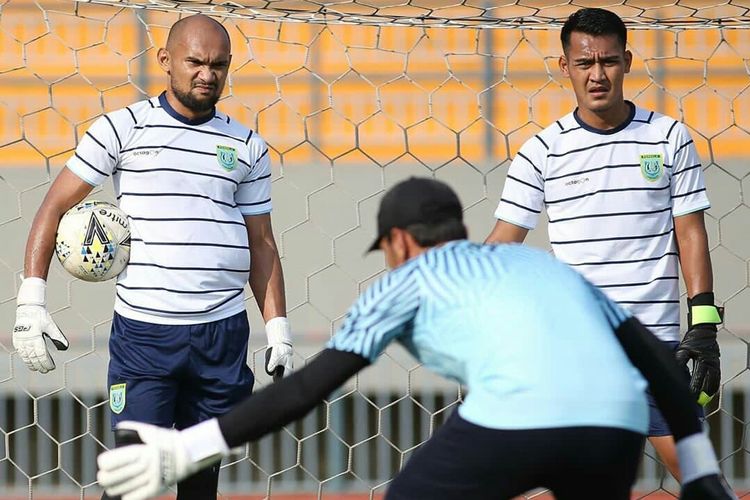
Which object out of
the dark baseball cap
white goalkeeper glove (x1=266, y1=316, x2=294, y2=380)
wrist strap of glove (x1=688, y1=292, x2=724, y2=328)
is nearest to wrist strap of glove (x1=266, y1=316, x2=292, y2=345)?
white goalkeeper glove (x1=266, y1=316, x2=294, y2=380)

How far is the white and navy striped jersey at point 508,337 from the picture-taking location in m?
2.23

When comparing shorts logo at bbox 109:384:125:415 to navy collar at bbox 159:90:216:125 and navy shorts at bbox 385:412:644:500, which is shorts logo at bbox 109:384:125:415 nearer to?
navy collar at bbox 159:90:216:125

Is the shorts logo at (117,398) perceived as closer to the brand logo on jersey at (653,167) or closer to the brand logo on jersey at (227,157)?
the brand logo on jersey at (227,157)

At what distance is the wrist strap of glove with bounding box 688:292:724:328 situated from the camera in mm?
3627

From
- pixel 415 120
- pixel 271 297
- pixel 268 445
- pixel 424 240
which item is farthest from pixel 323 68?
pixel 424 240

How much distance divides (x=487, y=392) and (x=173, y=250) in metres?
1.52

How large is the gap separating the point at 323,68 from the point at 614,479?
5436 mm

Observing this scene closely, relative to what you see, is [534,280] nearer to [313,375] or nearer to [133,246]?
[313,375]

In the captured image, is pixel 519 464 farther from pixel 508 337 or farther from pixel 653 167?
pixel 653 167

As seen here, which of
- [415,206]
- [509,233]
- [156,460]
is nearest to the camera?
[156,460]

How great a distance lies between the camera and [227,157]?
3.67 meters

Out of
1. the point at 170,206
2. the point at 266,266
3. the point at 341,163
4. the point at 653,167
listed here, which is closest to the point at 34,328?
the point at 170,206

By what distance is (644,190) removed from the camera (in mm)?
3648

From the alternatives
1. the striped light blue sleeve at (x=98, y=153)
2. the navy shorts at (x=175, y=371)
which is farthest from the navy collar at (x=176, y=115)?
the navy shorts at (x=175, y=371)
